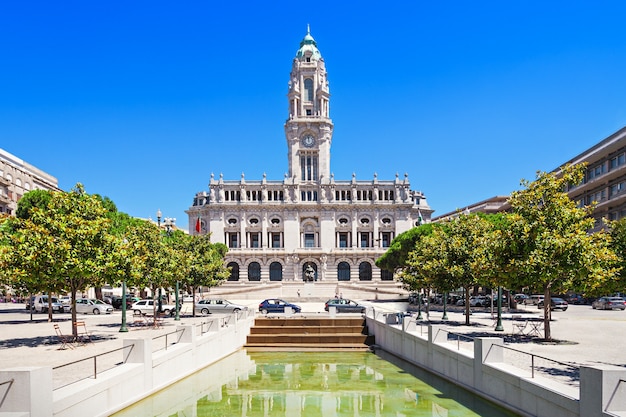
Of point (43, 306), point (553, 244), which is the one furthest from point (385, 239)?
point (553, 244)

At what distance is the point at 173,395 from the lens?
19.6 metres

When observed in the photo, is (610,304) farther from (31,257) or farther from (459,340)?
(31,257)

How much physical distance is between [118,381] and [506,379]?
1135 cm

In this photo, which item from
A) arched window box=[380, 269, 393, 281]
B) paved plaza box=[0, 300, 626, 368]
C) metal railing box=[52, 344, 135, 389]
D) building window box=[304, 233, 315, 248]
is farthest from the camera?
building window box=[304, 233, 315, 248]

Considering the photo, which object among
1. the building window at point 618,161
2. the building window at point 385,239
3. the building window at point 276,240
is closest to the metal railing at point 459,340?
the building window at point 618,161

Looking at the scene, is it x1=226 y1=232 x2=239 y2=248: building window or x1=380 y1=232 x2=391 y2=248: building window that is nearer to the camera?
x1=226 y1=232 x2=239 y2=248: building window

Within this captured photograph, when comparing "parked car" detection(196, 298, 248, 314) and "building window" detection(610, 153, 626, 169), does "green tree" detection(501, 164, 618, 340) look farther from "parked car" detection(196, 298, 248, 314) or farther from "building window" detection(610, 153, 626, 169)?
"building window" detection(610, 153, 626, 169)

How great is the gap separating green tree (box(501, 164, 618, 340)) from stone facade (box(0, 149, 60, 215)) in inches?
2598

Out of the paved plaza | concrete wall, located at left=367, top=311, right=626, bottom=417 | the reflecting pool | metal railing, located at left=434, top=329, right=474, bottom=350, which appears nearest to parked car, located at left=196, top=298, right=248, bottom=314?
the paved plaza

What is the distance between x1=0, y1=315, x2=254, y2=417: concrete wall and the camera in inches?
460

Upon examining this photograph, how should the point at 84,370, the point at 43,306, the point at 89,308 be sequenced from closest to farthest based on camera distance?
the point at 84,370
the point at 89,308
the point at 43,306

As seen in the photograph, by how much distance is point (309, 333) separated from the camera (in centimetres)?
3500

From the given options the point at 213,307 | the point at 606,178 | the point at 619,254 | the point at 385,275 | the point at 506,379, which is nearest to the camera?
the point at 506,379

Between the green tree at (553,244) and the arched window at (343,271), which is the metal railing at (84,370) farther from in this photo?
the arched window at (343,271)
